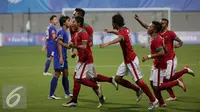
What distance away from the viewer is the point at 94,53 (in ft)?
106

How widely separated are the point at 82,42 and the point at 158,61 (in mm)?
1971

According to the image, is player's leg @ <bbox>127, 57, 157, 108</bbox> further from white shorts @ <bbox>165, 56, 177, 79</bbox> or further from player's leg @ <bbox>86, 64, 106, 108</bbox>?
white shorts @ <bbox>165, 56, 177, 79</bbox>

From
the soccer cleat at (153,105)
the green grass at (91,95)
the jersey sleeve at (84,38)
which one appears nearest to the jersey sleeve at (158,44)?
the soccer cleat at (153,105)

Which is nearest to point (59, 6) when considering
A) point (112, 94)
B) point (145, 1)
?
point (145, 1)

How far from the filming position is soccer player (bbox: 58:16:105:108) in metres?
11.5

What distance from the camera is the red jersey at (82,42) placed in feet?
37.8

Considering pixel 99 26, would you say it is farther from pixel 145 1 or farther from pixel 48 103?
pixel 48 103

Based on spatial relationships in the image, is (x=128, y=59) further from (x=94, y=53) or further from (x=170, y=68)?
(x=94, y=53)

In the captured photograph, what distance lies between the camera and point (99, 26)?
50906 millimetres

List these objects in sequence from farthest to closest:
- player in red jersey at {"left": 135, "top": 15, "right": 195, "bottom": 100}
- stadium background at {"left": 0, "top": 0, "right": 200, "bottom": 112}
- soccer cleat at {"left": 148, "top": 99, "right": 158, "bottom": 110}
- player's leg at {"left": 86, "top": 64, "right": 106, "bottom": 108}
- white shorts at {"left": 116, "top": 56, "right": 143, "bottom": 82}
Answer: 1. player in red jersey at {"left": 135, "top": 15, "right": 195, "bottom": 100}
2. stadium background at {"left": 0, "top": 0, "right": 200, "bottom": 112}
3. player's leg at {"left": 86, "top": 64, "right": 106, "bottom": 108}
4. white shorts at {"left": 116, "top": 56, "right": 143, "bottom": 82}
5. soccer cleat at {"left": 148, "top": 99, "right": 158, "bottom": 110}

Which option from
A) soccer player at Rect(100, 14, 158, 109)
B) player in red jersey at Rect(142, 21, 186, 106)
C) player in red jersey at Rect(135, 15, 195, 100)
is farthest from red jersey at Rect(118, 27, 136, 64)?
player in red jersey at Rect(135, 15, 195, 100)

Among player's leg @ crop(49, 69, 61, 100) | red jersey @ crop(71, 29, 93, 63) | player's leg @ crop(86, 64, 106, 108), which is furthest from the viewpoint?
player's leg @ crop(49, 69, 61, 100)

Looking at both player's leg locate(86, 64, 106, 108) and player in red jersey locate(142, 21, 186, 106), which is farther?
player's leg locate(86, 64, 106, 108)

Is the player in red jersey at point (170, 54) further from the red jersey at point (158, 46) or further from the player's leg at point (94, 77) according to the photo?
the player's leg at point (94, 77)
